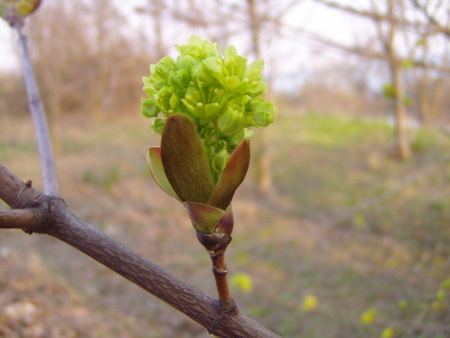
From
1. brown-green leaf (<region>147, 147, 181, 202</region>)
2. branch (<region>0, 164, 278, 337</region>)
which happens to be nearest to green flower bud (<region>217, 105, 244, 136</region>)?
brown-green leaf (<region>147, 147, 181, 202</region>)

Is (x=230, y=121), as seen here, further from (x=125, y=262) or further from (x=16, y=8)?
(x=16, y=8)

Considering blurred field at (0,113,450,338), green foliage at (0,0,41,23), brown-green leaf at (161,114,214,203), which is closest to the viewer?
brown-green leaf at (161,114,214,203)

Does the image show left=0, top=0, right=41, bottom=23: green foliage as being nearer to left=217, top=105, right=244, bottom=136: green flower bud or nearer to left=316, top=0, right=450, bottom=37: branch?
left=217, top=105, right=244, bottom=136: green flower bud

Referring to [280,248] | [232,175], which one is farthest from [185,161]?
[280,248]

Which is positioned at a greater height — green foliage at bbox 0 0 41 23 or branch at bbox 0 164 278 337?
green foliage at bbox 0 0 41 23

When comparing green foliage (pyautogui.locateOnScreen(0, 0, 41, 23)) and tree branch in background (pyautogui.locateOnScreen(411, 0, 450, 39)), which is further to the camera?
tree branch in background (pyautogui.locateOnScreen(411, 0, 450, 39))

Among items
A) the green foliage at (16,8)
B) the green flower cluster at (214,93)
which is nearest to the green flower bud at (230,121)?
the green flower cluster at (214,93)

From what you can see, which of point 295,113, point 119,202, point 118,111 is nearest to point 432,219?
point 119,202

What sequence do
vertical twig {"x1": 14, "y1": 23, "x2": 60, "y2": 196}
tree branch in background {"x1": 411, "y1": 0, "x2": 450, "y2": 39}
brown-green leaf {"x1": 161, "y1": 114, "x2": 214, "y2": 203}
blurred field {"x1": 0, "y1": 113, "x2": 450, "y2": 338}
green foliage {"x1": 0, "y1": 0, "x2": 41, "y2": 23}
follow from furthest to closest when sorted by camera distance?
blurred field {"x1": 0, "y1": 113, "x2": 450, "y2": 338} → tree branch in background {"x1": 411, "y1": 0, "x2": 450, "y2": 39} → green foliage {"x1": 0, "y1": 0, "x2": 41, "y2": 23} → vertical twig {"x1": 14, "y1": 23, "x2": 60, "y2": 196} → brown-green leaf {"x1": 161, "y1": 114, "x2": 214, "y2": 203}
